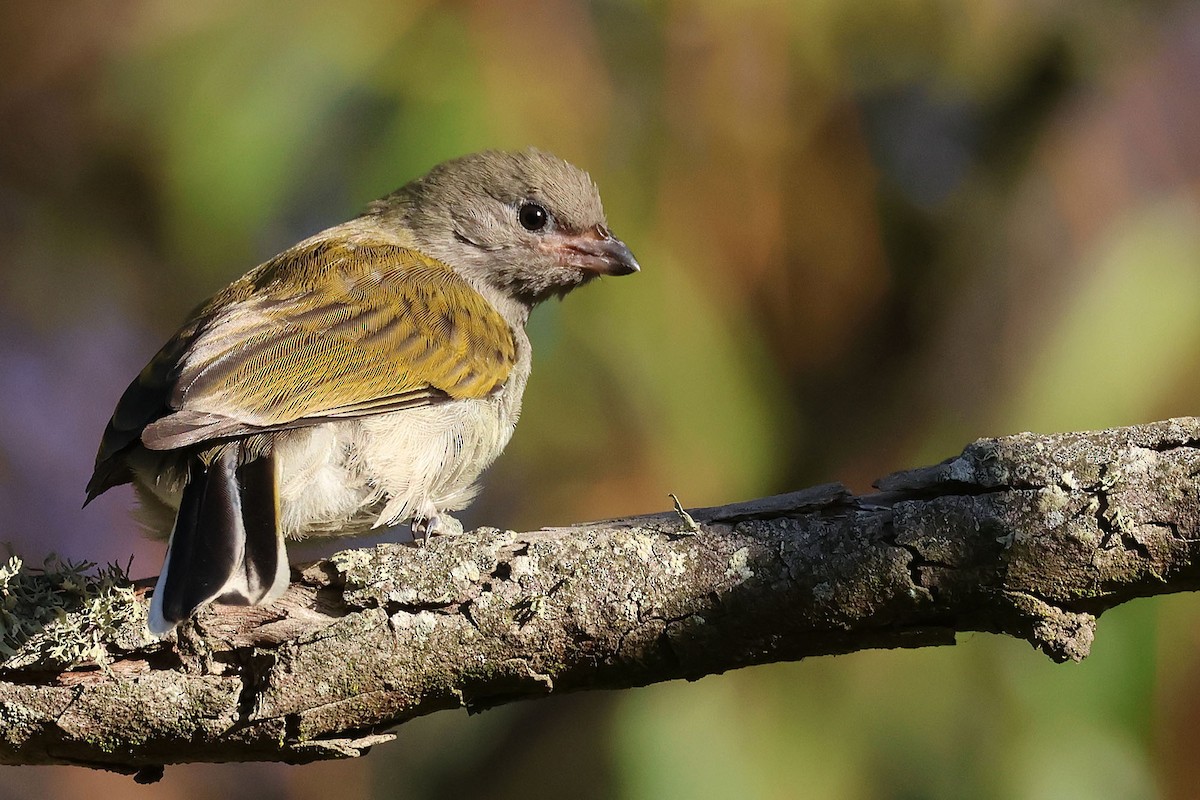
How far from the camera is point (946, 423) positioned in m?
4.59

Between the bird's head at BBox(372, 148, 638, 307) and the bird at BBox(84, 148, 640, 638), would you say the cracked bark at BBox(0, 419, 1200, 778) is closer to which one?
the bird at BBox(84, 148, 640, 638)

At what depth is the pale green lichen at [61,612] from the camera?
271 cm

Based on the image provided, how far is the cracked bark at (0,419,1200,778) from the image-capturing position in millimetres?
2467

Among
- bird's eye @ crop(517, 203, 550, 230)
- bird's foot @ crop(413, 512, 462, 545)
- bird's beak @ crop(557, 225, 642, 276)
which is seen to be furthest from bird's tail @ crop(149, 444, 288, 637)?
bird's eye @ crop(517, 203, 550, 230)

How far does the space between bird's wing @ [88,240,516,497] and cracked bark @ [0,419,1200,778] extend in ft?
2.14

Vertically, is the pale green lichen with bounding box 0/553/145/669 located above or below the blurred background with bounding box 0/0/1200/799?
below

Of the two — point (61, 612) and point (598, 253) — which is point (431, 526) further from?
point (598, 253)

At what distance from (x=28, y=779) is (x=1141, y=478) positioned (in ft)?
16.4

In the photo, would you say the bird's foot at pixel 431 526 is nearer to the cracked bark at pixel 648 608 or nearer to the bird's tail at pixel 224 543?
the bird's tail at pixel 224 543

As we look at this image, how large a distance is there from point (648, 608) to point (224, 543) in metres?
1.07

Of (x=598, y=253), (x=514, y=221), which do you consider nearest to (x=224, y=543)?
(x=598, y=253)

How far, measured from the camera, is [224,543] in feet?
9.42

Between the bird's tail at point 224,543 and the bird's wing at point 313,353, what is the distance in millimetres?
125

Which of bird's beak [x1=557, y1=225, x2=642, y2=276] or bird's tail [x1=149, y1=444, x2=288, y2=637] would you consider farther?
bird's beak [x1=557, y1=225, x2=642, y2=276]
